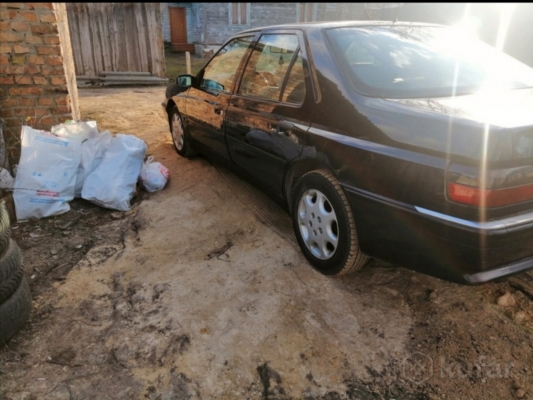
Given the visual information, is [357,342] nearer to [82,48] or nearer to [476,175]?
[476,175]

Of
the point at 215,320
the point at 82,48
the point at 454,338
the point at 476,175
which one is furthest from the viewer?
the point at 82,48

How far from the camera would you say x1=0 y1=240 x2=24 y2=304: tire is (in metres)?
2.22

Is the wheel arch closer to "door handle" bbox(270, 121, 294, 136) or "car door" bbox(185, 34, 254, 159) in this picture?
"door handle" bbox(270, 121, 294, 136)

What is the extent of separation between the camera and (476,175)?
1872mm

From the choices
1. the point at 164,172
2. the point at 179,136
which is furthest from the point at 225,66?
the point at 179,136

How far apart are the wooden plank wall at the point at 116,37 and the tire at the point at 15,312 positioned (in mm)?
10207

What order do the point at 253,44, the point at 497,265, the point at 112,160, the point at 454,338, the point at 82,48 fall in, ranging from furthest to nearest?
the point at 82,48 → the point at 112,160 → the point at 253,44 → the point at 454,338 → the point at 497,265

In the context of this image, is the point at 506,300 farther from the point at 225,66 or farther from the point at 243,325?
the point at 225,66

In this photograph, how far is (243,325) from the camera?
2438 millimetres

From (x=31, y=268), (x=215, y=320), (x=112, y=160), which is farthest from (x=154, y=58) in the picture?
(x=215, y=320)

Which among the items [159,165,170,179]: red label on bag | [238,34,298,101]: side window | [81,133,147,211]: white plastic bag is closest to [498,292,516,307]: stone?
[238,34,298,101]: side window

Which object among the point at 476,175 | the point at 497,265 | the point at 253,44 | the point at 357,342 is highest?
the point at 253,44

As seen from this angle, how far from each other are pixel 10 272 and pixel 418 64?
9.16 ft

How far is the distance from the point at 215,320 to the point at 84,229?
72.1 inches
